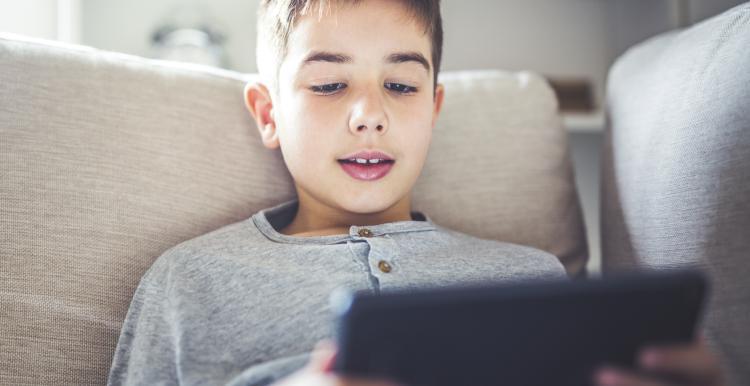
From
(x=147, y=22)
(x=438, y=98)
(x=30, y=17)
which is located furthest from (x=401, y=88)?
(x=147, y=22)

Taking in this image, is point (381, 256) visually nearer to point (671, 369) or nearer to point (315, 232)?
point (315, 232)

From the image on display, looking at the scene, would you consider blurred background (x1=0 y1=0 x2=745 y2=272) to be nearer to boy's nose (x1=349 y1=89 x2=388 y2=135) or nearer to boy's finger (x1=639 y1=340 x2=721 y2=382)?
boy's nose (x1=349 y1=89 x2=388 y2=135)

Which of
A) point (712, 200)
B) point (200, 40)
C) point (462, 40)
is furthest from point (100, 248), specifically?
point (462, 40)

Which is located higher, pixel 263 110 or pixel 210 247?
pixel 263 110

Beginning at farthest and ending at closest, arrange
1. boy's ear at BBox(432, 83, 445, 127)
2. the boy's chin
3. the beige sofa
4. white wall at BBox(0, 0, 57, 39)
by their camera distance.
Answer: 1. white wall at BBox(0, 0, 57, 39)
2. boy's ear at BBox(432, 83, 445, 127)
3. the boy's chin
4. the beige sofa

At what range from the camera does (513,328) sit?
410 millimetres

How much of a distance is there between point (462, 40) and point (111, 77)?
142 cm

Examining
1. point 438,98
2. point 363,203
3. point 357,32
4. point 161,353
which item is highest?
point 357,32

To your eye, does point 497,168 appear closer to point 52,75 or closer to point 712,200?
point 712,200

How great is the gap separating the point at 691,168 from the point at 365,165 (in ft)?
1.38

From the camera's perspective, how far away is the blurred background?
5.83 ft

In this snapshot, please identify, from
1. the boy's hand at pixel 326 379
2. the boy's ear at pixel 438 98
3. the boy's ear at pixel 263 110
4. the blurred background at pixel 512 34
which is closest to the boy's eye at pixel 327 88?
the boy's ear at pixel 263 110

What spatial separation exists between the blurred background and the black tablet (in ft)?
4.60

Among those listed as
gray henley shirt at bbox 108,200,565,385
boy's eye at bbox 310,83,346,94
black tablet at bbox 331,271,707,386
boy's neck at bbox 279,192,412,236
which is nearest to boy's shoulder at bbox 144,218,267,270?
gray henley shirt at bbox 108,200,565,385
